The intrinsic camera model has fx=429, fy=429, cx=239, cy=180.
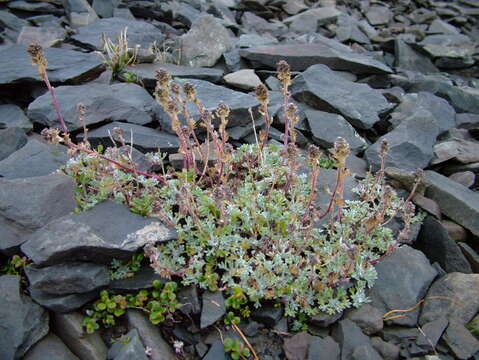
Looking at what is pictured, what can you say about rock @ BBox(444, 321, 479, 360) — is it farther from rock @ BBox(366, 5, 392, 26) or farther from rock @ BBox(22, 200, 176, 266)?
rock @ BBox(366, 5, 392, 26)

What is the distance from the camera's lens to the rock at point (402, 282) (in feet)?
11.1

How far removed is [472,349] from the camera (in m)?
3.09

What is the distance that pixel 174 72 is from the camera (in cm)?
586

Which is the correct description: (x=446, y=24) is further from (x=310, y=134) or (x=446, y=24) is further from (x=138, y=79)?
(x=138, y=79)

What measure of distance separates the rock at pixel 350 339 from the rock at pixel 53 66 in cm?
434

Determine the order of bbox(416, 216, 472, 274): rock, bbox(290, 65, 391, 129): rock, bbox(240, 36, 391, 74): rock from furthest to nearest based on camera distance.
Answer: bbox(240, 36, 391, 74): rock → bbox(290, 65, 391, 129): rock → bbox(416, 216, 472, 274): rock

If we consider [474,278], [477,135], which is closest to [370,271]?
[474,278]

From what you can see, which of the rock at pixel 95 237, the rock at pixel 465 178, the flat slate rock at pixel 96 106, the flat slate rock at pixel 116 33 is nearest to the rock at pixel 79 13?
the flat slate rock at pixel 116 33

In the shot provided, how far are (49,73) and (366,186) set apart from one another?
4160 mm

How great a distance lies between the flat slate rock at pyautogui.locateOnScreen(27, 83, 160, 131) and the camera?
15.4ft

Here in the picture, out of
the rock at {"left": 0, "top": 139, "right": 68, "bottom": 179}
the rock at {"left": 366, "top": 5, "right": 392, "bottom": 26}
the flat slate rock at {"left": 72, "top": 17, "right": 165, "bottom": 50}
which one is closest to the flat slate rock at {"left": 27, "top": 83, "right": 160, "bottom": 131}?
the rock at {"left": 0, "top": 139, "right": 68, "bottom": 179}

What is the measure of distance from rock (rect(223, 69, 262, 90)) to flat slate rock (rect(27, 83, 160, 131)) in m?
1.15

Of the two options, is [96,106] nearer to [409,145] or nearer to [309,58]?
[309,58]

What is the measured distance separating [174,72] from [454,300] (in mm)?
4314
